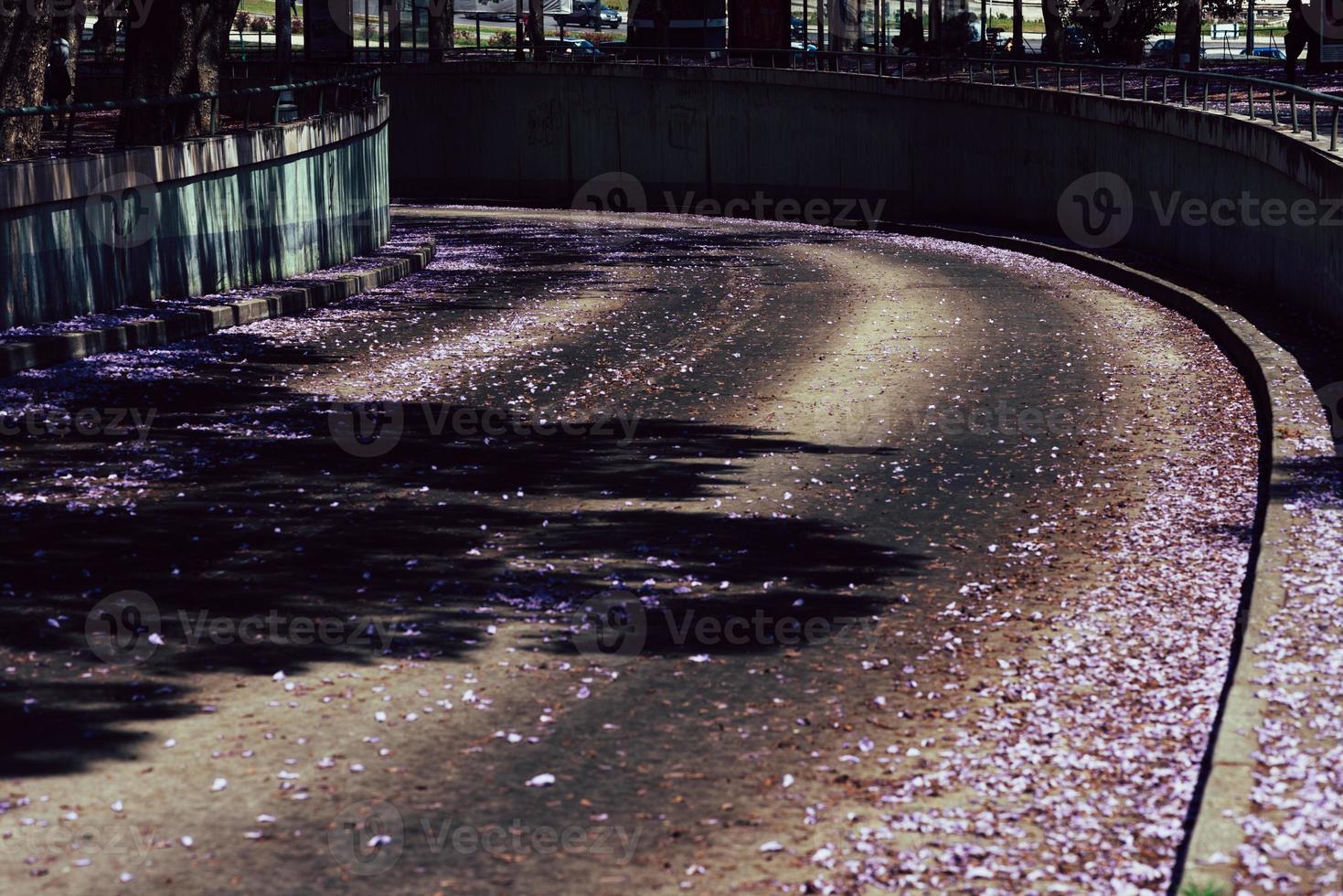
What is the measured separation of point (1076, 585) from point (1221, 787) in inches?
114

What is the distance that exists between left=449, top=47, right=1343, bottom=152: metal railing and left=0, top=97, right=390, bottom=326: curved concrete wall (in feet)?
33.6

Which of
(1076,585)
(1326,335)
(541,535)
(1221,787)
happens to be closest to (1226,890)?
(1221,787)

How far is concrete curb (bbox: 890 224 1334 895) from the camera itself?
16.1ft

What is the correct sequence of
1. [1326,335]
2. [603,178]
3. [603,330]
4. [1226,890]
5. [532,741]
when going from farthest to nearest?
[603,178]
[603,330]
[1326,335]
[532,741]
[1226,890]

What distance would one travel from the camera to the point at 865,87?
3247 centimetres

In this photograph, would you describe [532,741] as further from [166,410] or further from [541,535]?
[166,410]
